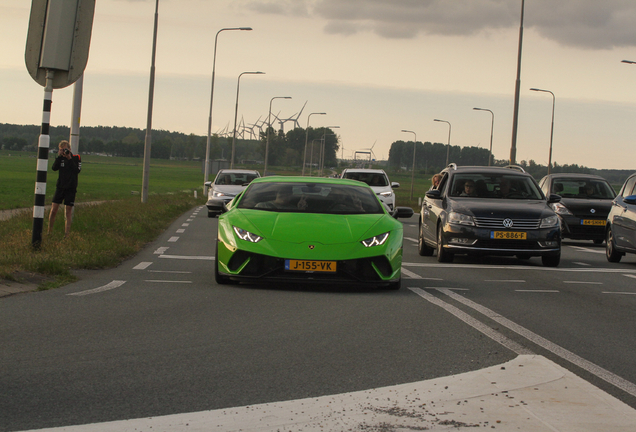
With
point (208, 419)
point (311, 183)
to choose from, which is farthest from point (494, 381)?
point (311, 183)

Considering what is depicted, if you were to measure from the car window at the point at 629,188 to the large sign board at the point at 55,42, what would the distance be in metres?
10.1

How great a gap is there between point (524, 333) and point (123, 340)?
3.28m

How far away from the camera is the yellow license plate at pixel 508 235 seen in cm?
1324

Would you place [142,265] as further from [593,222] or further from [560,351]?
[593,222]

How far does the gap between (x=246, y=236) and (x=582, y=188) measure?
45.1ft

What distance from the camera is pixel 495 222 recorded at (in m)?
13.3

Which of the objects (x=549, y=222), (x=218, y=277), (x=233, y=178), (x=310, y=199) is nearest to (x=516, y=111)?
(x=233, y=178)

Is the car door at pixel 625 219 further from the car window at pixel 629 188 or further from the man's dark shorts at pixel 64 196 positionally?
the man's dark shorts at pixel 64 196

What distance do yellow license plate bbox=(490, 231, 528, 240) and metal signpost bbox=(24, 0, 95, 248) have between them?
6.78 metres

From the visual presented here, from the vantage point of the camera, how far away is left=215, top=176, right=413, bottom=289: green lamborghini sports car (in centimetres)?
897

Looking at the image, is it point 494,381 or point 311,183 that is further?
point 311,183

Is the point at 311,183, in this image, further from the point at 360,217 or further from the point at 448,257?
the point at 448,257

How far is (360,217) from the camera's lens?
979cm

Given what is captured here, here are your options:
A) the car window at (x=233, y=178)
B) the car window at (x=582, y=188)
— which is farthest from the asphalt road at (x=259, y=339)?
the car window at (x=233, y=178)
